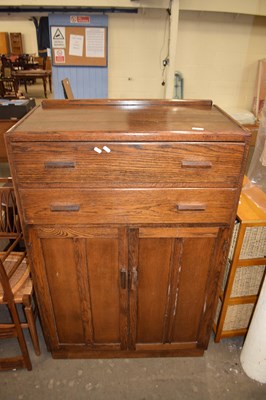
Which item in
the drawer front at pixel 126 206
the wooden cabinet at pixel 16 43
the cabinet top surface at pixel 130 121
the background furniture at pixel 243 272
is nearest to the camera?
the cabinet top surface at pixel 130 121

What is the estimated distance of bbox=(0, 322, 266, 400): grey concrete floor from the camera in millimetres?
1526

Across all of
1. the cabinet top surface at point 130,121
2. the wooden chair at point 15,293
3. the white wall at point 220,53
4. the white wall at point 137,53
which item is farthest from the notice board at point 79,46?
the wooden chair at point 15,293

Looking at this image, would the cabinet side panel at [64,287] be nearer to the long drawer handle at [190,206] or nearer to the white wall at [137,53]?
the long drawer handle at [190,206]

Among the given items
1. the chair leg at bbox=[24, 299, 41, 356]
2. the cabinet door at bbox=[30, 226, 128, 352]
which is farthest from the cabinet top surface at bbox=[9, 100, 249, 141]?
the chair leg at bbox=[24, 299, 41, 356]

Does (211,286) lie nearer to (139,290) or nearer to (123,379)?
(139,290)

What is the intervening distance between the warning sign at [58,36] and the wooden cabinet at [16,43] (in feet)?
27.7

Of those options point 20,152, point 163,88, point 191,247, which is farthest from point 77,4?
point 191,247

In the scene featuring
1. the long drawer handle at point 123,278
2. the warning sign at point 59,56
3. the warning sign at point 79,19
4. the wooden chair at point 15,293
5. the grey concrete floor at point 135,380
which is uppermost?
the warning sign at point 79,19

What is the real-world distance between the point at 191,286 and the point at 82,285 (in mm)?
539

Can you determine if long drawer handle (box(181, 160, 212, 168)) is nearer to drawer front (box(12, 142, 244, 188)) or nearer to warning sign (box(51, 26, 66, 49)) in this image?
drawer front (box(12, 142, 244, 188))

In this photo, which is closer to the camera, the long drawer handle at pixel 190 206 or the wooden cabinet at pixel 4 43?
the long drawer handle at pixel 190 206

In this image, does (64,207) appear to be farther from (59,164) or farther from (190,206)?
(190,206)

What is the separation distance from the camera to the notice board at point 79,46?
3.52m

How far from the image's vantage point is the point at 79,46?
360 centimetres
